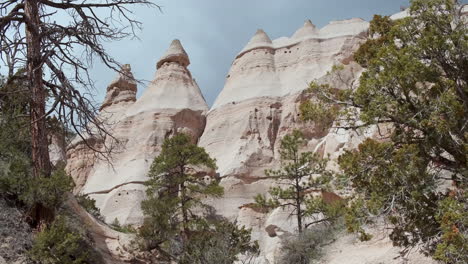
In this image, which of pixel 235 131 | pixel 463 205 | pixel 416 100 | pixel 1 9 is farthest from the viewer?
pixel 235 131

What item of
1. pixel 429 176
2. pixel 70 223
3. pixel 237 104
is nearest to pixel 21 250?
pixel 70 223

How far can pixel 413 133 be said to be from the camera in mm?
10617

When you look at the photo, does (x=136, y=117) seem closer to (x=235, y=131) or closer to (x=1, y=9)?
(x=235, y=131)

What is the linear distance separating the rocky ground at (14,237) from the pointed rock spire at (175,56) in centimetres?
4049

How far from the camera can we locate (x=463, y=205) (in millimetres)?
8734

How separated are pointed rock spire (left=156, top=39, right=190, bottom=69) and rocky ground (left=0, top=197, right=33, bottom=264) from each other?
40487 millimetres

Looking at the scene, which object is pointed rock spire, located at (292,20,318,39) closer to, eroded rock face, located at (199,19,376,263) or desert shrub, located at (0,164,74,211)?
eroded rock face, located at (199,19,376,263)

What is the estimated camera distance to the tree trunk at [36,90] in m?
7.84

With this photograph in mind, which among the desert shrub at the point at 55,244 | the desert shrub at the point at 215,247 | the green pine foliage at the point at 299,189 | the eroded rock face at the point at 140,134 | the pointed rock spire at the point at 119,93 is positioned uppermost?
the pointed rock spire at the point at 119,93

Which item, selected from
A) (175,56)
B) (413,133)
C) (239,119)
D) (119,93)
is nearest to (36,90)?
(413,133)

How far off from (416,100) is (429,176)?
6.68 ft

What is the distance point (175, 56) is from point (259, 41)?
8.18m

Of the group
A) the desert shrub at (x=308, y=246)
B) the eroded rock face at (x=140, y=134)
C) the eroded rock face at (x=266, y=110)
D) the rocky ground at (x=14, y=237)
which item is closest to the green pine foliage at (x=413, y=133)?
the rocky ground at (x=14, y=237)

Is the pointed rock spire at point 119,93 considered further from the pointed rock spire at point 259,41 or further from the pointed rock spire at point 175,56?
the pointed rock spire at point 259,41
